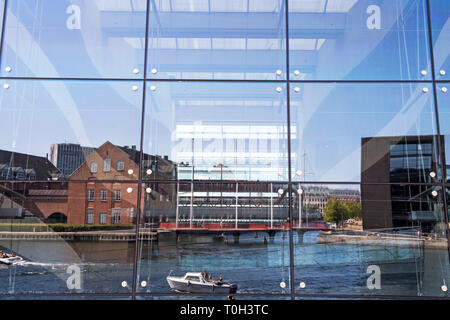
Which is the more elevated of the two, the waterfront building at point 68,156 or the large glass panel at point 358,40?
the large glass panel at point 358,40

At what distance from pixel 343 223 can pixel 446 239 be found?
4.52ft

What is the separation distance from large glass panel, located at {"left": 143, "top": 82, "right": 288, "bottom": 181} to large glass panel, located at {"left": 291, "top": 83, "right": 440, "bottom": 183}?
340mm

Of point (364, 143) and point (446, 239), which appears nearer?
point (446, 239)

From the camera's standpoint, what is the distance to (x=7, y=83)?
6156 mm

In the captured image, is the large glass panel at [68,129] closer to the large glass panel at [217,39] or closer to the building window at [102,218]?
the building window at [102,218]

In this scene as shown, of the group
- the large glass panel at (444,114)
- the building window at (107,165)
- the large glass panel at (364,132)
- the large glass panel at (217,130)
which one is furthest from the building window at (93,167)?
the large glass panel at (444,114)

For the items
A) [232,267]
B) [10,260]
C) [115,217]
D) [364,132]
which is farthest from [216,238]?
[10,260]

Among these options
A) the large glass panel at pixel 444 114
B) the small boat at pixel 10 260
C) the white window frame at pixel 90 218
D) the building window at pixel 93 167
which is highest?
the large glass panel at pixel 444 114

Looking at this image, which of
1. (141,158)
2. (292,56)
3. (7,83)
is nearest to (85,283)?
(141,158)

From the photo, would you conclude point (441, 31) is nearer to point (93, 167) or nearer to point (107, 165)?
point (107, 165)

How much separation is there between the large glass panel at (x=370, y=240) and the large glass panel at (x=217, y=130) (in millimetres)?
850

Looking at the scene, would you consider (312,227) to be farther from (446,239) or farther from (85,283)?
(85,283)

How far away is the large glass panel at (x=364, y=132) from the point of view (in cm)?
595

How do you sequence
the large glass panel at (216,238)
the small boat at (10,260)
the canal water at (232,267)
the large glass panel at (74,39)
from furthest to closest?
the large glass panel at (74,39), the small boat at (10,260), the large glass panel at (216,238), the canal water at (232,267)
